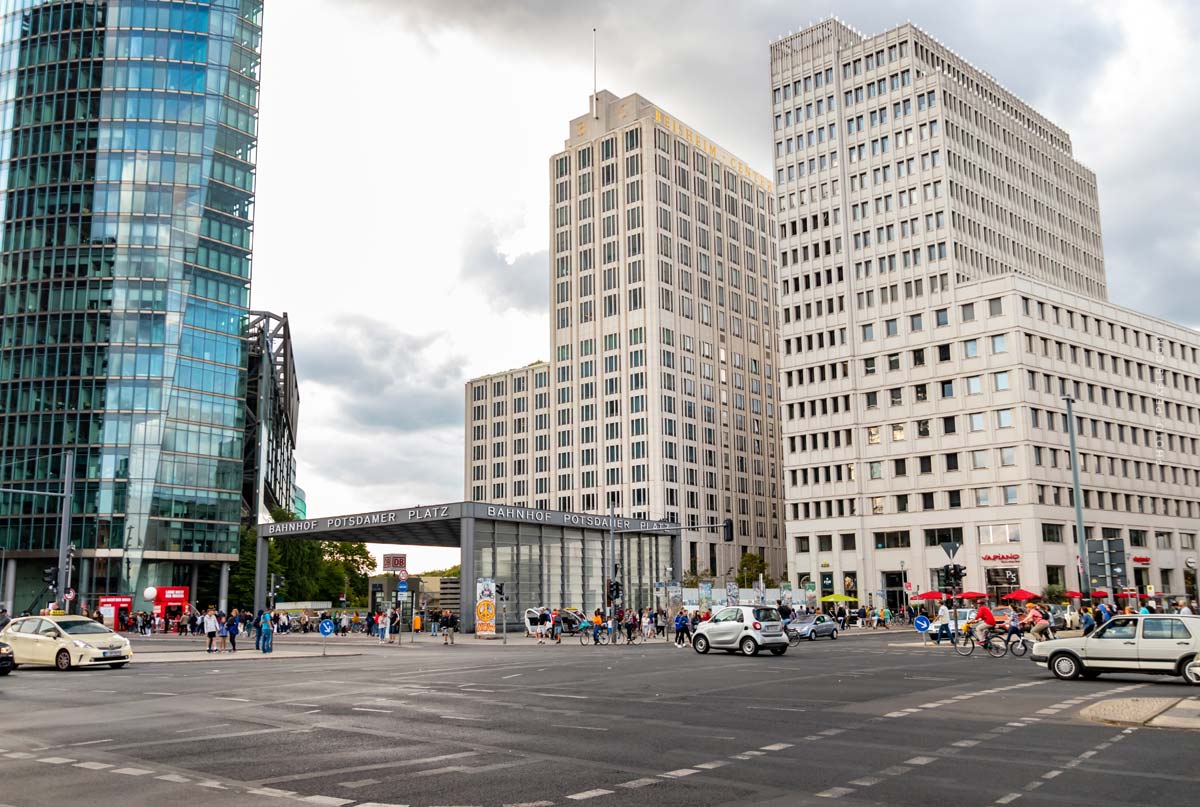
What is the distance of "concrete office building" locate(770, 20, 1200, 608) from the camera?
91688 millimetres

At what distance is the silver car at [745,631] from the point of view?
3656cm

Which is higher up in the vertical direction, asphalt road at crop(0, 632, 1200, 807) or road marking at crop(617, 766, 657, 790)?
road marking at crop(617, 766, 657, 790)

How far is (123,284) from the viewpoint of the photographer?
9788 cm

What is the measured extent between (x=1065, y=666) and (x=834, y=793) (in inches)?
680

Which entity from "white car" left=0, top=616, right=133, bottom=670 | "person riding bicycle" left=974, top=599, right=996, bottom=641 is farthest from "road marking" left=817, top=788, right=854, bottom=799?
"person riding bicycle" left=974, top=599, right=996, bottom=641

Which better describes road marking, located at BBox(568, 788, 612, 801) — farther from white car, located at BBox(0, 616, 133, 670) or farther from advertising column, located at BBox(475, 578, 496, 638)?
advertising column, located at BBox(475, 578, 496, 638)

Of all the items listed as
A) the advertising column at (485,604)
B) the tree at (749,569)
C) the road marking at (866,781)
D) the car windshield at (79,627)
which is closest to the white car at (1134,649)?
the road marking at (866,781)

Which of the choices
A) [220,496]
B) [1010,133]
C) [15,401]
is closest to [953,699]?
[220,496]

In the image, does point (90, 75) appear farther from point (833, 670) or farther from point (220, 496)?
point (833, 670)

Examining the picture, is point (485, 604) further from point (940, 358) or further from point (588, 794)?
point (940, 358)

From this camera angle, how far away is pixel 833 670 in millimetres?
28766

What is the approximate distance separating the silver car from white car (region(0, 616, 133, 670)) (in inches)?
818

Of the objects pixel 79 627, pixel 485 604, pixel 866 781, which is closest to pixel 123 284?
pixel 485 604

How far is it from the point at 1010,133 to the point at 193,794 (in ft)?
392
